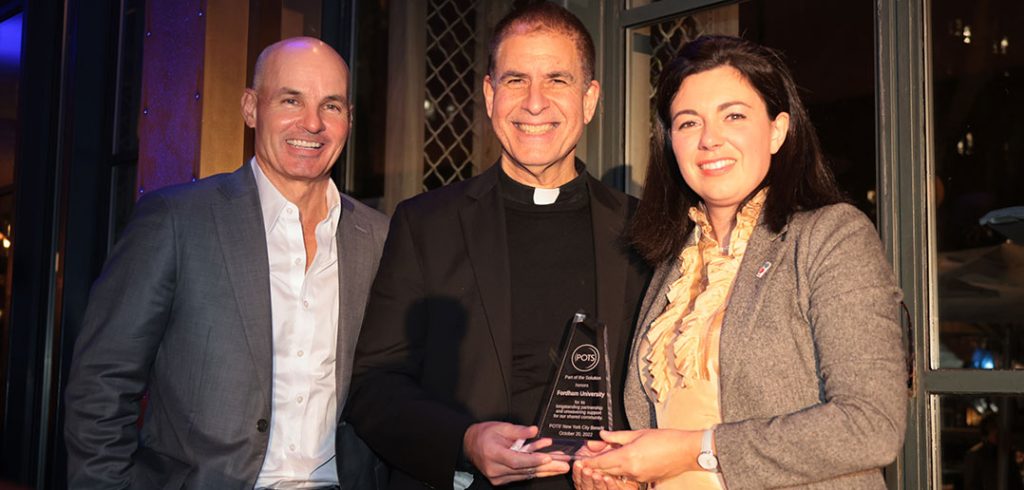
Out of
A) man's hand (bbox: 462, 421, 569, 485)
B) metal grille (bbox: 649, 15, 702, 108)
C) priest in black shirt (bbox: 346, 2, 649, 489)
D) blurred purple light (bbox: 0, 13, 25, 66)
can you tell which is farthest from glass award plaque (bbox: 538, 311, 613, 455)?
blurred purple light (bbox: 0, 13, 25, 66)

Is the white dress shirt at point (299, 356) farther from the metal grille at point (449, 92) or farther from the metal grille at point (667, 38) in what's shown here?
the metal grille at point (449, 92)

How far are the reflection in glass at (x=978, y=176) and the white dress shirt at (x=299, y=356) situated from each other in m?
1.65

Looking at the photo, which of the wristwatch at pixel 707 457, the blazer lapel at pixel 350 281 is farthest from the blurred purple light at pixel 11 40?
the wristwatch at pixel 707 457

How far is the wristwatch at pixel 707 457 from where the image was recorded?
77.5 inches

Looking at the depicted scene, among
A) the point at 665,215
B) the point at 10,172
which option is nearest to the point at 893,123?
the point at 665,215

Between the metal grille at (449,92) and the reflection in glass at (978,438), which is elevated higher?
the metal grille at (449,92)

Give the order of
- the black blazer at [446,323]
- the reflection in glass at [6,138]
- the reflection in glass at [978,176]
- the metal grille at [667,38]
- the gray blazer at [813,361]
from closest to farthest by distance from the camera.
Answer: the gray blazer at [813,361] < the black blazer at [446,323] < the reflection in glass at [978,176] < the metal grille at [667,38] < the reflection in glass at [6,138]

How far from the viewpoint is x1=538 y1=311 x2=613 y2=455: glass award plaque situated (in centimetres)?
216

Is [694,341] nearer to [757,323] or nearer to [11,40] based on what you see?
[757,323]

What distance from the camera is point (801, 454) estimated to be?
187cm

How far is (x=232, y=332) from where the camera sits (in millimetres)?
2695

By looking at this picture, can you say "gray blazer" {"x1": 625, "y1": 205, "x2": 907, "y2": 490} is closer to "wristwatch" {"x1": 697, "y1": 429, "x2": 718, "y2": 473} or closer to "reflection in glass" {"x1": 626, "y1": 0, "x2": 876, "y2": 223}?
"wristwatch" {"x1": 697, "y1": 429, "x2": 718, "y2": 473}

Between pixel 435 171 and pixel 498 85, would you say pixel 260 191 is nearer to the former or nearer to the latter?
pixel 498 85

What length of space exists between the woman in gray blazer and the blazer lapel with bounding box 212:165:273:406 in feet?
3.33
